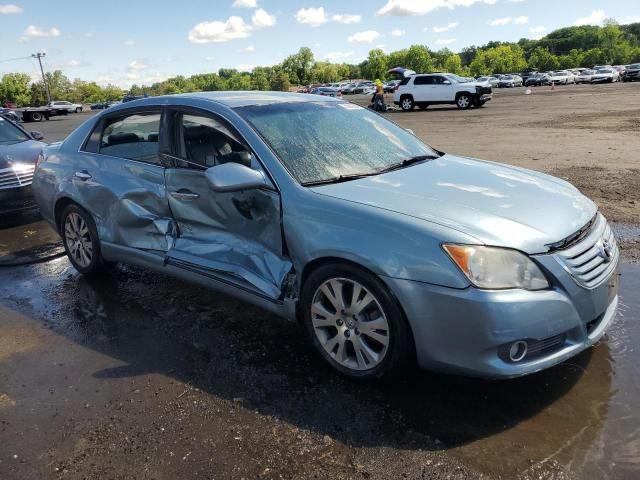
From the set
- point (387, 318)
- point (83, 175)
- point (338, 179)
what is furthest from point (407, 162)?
point (83, 175)

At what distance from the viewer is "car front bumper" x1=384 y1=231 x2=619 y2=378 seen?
2678 millimetres

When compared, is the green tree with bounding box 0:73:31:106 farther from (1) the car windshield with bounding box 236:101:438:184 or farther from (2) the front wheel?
(1) the car windshield with bounding box 236:101:438:184

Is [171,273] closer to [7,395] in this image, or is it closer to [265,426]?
[7,395]

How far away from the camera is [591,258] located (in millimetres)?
2986

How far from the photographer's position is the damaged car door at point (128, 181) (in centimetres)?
431

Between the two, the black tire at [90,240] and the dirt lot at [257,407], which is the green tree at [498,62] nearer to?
the black tire at [90,240]

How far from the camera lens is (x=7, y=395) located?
3.39 meters

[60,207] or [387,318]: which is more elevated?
[60,207]

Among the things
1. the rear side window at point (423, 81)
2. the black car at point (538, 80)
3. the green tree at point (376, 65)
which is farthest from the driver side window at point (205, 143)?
the green tree at point (376, 65)

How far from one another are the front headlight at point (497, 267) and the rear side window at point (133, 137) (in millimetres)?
2580

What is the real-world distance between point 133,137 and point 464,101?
2620cm

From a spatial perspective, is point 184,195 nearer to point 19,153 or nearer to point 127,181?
point 127,181

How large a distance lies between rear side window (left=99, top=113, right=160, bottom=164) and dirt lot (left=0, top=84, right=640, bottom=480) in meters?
1.22

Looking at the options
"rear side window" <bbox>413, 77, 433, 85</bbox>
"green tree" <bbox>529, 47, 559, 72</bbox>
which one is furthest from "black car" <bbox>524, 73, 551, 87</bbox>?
"green tree" <bbox>529, 47, 559, 72</bbox>
